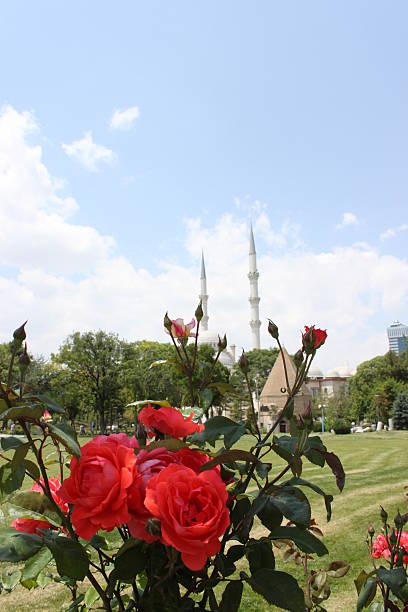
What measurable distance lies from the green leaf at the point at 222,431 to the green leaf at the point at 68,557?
1.10 feet

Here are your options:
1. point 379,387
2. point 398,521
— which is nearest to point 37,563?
point 398,521

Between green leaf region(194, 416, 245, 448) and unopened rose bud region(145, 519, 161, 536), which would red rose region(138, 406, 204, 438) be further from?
unopened rose bud region(145, 519, 161, 536)

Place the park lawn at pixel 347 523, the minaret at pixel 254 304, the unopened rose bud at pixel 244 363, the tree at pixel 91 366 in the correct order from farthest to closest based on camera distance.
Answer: the minaret at pixel 254 304
the tree at pixel 91 366
the park lawn at pixel 347 523
the unopened rose bud at pixel 244 363

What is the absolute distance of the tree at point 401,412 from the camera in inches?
1553

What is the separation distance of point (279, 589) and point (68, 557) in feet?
1.32

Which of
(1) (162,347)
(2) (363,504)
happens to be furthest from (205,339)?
(2) (363,504)

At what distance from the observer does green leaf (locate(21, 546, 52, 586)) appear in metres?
1.03

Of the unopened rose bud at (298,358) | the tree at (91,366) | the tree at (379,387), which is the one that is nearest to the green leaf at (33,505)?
the unopened rose bud at (298,358)

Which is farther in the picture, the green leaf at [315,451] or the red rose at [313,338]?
the red rose at [313,338]

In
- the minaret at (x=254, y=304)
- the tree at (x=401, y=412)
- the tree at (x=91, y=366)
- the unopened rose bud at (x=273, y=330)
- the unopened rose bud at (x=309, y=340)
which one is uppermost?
the minaret at (x=254, y=304)

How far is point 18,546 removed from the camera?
3.21 feet

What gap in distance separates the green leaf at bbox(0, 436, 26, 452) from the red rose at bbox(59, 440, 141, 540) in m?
0.15

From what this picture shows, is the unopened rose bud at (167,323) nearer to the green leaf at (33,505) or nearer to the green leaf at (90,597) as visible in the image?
the green leaf at (33,505)

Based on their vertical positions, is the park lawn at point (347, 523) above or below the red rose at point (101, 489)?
below
